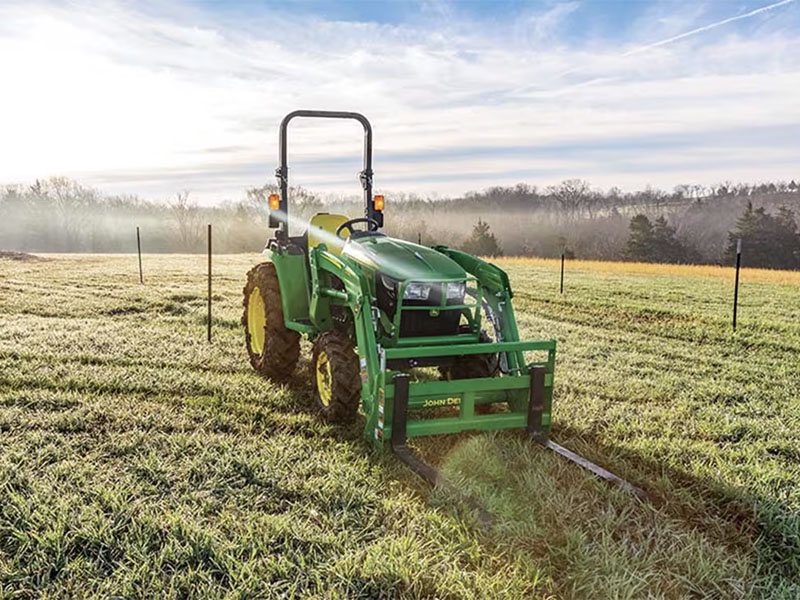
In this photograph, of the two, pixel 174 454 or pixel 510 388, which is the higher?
pixel 510 388

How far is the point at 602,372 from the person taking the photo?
7359 mm

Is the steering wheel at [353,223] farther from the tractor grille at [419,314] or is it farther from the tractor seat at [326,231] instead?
the tractor grille at [419,314]

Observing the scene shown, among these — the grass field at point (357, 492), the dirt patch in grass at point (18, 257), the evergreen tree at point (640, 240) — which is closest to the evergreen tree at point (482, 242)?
the evergreen tree at point (640, 240)

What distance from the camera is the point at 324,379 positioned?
5176mm

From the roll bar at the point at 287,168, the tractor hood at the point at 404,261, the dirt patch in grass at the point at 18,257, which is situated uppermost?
the roll bar at the point at 287,168

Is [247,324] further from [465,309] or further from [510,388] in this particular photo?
[510,388]

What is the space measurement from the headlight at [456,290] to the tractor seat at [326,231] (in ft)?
4.74

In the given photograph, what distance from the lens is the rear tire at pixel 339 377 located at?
483cm

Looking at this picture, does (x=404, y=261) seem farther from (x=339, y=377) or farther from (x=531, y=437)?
(x=531, y=437)

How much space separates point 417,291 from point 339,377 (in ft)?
2.92

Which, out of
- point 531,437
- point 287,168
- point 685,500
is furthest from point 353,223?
point 685,500

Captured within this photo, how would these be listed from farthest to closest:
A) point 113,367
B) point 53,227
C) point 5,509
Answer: point 53,227 → point 113,367 → point 5,509

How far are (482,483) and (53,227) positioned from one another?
216 ft

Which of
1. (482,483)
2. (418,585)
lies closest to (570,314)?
(482,483)
